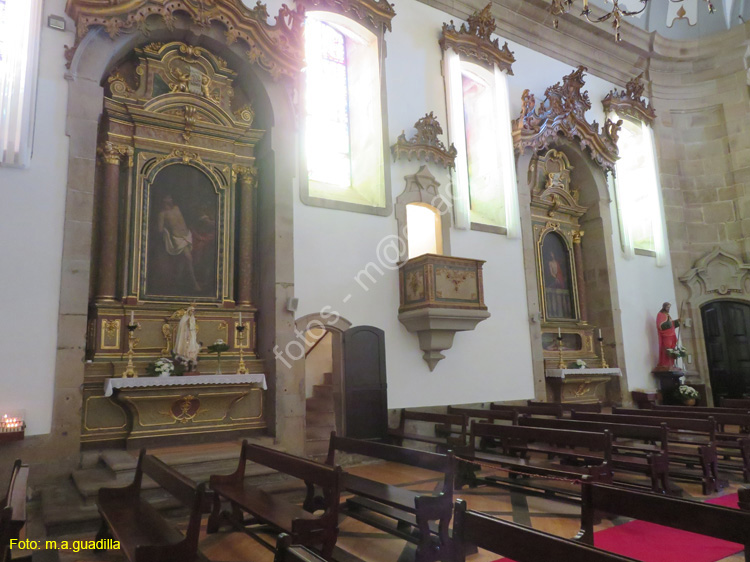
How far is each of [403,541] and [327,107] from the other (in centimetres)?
764

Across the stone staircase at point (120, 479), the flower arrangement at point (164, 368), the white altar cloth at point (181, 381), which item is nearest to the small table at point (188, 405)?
the white altar cloth at point (181, 381)

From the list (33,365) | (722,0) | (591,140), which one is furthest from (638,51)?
(33,365)

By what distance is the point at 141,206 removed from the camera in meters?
8.11

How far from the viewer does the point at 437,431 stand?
912 cm

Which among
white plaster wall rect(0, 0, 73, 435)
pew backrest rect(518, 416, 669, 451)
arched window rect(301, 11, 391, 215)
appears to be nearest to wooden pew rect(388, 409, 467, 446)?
pew backrest rect(518, 416, 669, 451)

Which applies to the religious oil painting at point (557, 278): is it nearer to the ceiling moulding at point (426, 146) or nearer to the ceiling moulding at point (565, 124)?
the ceiling moulding at point (565, 124)

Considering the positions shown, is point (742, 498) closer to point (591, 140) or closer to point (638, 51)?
point (591, 140)

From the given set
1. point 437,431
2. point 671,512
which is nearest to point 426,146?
point 437,431

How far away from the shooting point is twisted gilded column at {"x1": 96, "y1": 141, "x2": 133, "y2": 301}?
25.0 feet

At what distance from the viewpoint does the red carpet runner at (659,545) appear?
4.36 metres

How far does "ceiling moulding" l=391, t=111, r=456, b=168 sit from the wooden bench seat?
449 centimetres

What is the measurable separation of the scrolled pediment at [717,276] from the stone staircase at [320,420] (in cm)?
957

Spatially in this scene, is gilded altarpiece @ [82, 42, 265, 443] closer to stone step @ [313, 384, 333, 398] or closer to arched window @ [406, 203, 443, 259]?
stone step @ [313, 384, 333, 398]

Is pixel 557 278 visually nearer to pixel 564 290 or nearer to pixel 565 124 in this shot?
pixel 564 290
